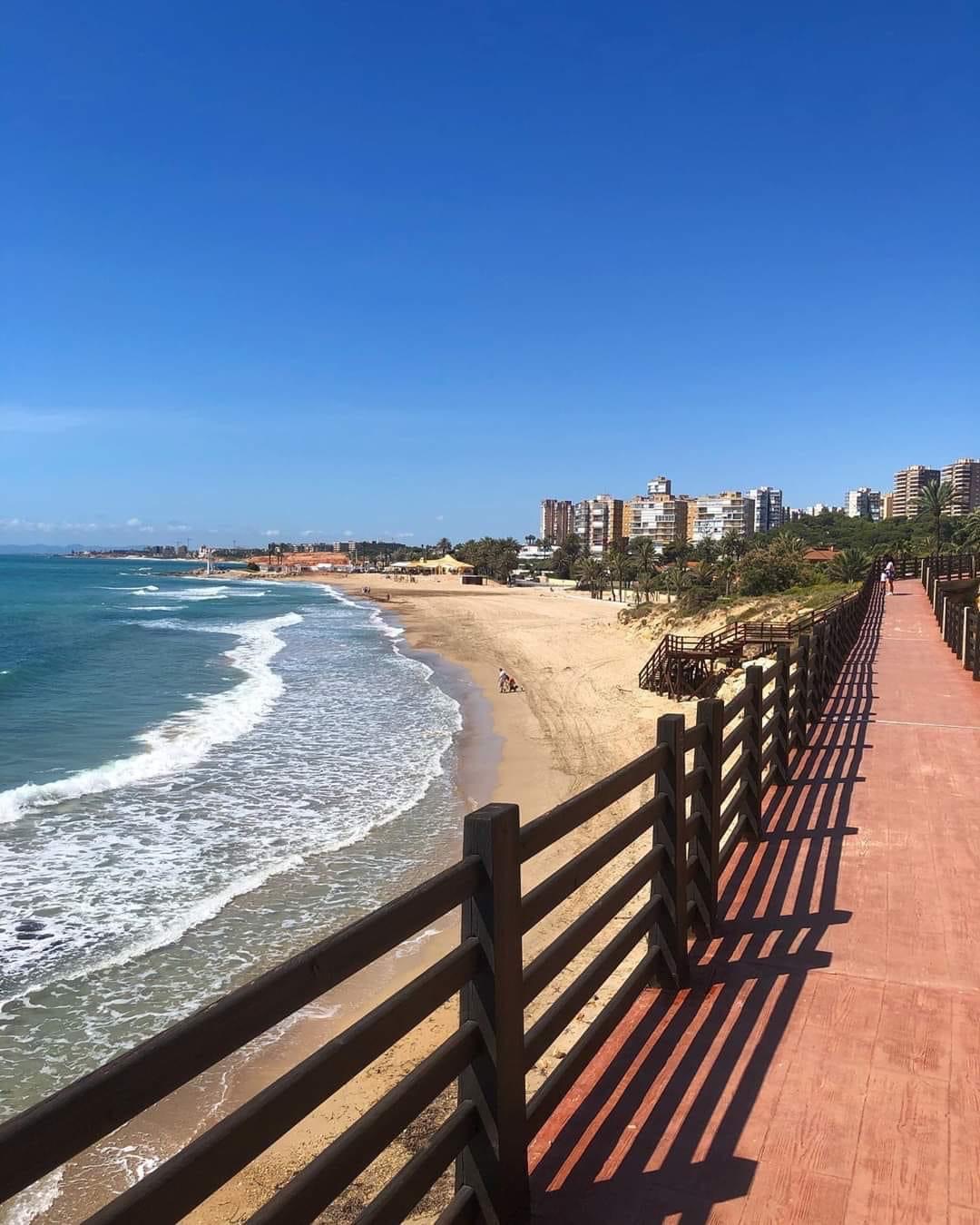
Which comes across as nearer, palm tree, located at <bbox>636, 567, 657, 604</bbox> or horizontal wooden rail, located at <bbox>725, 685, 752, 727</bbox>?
horizontal wooden rail, located at <bbox>725, 685, 752, 727</bbox>

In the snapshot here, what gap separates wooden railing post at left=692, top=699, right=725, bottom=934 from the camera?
4742 mm

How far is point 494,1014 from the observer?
251cm

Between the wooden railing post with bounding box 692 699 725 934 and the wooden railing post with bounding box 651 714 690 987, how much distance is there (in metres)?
0.52

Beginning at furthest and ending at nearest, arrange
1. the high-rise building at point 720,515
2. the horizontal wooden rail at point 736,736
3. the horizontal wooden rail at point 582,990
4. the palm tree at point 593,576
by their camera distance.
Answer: the high-rise building at point 720,515, the palm tree at point 593,576, the horizontal wooden rail at point 736,736, the horizontal wooden rail at point 582,990

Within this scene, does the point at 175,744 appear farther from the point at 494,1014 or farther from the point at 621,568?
the point at 621,568

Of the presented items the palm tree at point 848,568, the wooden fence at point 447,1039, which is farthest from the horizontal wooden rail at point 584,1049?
the palm tree at point 848,568

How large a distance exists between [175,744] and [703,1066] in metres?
18.1

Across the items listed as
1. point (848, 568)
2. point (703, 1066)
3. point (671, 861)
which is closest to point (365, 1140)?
point (703, 1066)

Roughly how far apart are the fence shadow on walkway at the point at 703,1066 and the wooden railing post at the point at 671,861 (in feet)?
0.54

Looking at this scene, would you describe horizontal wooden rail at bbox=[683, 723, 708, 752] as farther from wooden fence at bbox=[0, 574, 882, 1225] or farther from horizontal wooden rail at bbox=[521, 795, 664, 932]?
horizontal wooden rail at bbox=[521, 795, 664, 932]

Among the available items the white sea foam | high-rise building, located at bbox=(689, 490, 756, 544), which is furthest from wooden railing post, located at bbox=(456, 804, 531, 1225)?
high-rise building, located at bbox=(689, 490, 756, 544)

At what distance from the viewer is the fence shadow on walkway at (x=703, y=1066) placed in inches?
109

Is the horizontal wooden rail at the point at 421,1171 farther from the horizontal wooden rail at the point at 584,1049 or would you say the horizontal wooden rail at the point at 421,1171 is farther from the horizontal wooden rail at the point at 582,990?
the horizontal wooden rail at the point at 584,1049

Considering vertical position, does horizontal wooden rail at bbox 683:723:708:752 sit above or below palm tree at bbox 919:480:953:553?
below
